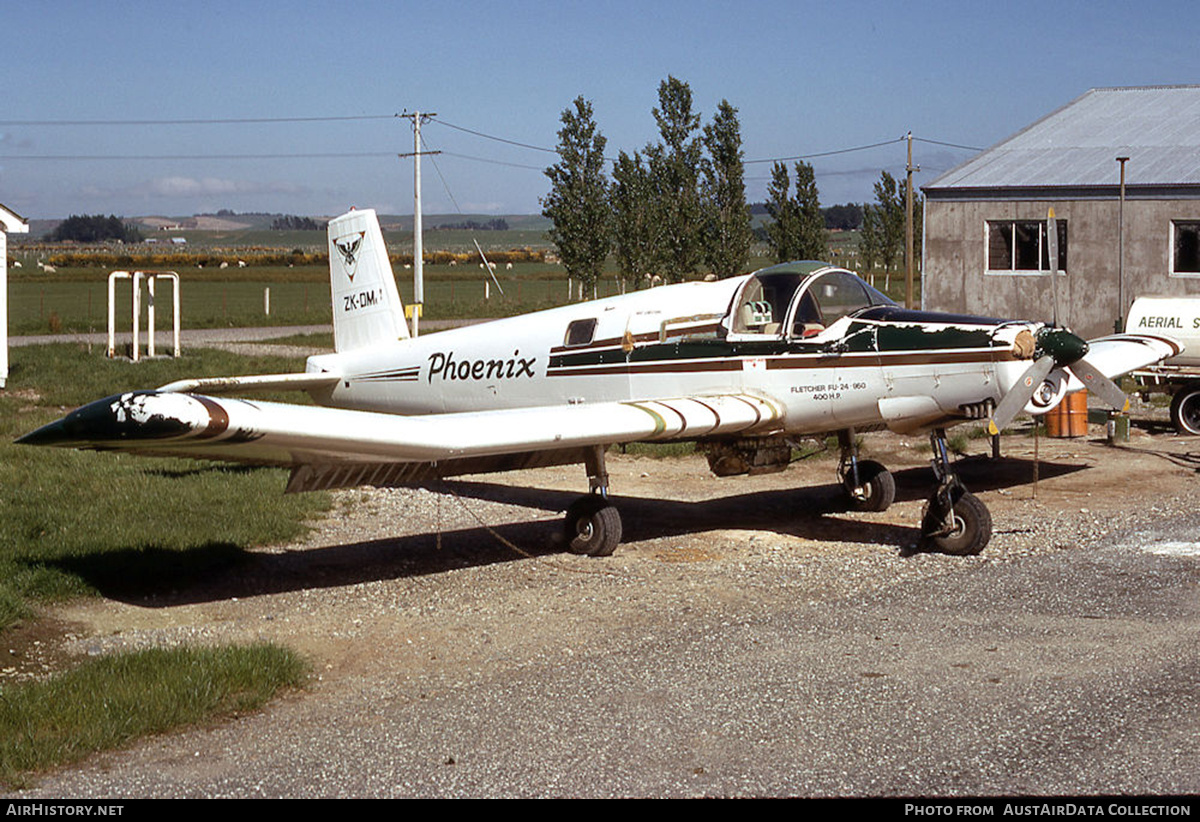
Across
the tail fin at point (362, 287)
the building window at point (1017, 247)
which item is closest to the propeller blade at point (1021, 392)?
the tail fin at point (362, 287)

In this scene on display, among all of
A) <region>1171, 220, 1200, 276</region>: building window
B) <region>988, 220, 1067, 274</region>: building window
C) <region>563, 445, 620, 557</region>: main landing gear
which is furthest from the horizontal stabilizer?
<region>1171, 220, 1200, 276</region>: building window

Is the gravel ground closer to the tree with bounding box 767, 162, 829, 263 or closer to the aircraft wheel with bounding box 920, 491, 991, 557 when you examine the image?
the aircraft wheel with bounding box 920, 491, 991, 557

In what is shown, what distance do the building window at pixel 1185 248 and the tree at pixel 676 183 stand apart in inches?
538

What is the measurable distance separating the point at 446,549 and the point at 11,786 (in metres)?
6.19

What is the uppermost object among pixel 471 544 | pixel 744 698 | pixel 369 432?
pixel 369 432

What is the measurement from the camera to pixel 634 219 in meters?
40.7

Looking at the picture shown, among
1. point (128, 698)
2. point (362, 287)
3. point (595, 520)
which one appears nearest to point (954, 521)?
point (595, 520)

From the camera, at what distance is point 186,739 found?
22.4 ft

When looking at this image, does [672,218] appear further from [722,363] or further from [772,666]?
[772,666]

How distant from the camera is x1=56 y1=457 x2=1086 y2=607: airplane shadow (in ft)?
35.0

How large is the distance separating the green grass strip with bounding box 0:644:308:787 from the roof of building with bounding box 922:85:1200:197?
2656 cm

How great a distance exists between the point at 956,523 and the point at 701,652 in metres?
3.89

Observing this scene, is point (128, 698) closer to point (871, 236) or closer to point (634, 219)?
point (634, 219)

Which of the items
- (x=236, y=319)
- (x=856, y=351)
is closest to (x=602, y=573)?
(x=856, y=351)
